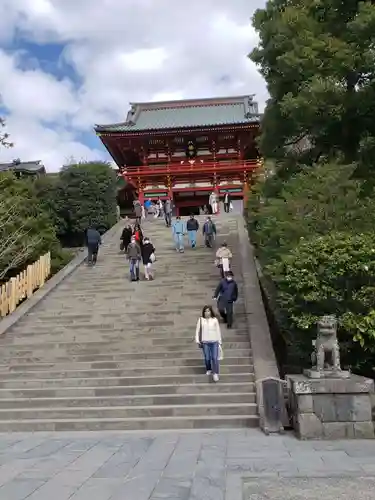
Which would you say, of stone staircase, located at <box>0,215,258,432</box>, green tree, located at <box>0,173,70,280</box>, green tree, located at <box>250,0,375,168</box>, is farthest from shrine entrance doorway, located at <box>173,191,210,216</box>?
green tree, located at <box>250,0,375,168</box>

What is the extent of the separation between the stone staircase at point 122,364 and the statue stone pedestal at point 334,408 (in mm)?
1216

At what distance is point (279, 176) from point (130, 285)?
551cm

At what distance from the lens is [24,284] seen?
1517 cm

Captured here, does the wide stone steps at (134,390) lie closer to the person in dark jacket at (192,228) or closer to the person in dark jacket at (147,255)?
the person in dark jacket at (147,255)

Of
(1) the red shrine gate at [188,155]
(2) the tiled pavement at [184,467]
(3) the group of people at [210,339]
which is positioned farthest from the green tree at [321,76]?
(1) the red shrine gate at [188,155]

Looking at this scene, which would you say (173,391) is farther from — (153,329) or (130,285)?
(130,285)

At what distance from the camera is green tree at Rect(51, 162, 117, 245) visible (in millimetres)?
25000

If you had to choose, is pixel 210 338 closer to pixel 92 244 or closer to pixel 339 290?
pixel 339 290

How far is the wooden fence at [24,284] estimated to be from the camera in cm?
1383

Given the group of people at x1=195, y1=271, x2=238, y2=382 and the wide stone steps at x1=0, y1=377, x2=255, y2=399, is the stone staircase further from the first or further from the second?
the group of people at x1=195, y1=271, x2=238, y2=382

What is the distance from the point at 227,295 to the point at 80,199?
1528cm

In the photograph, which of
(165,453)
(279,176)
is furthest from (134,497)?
(279,176)

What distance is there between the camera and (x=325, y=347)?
7.79 meters

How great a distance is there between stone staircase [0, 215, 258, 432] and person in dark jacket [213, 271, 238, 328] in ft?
1.13
